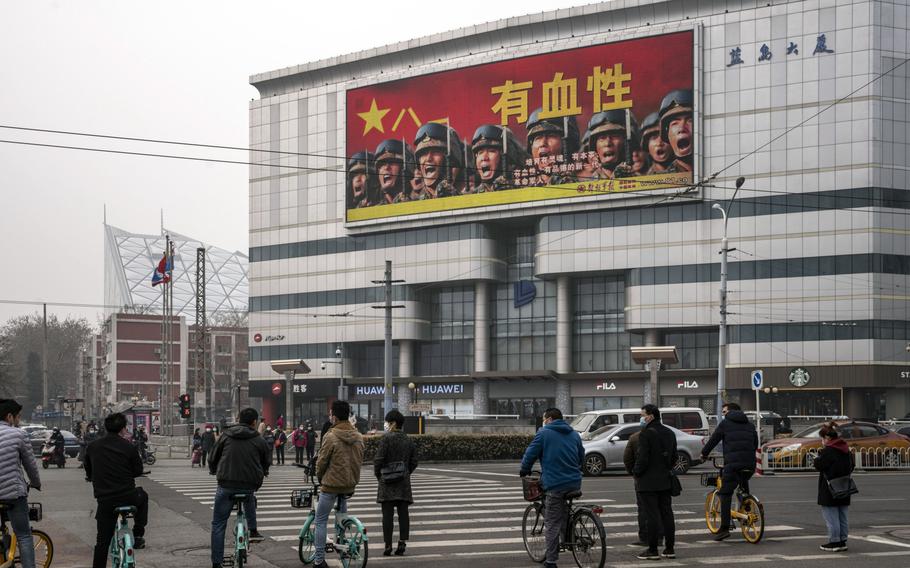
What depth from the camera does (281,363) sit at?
280 feet

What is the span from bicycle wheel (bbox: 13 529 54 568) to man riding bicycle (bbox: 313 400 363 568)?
3.16 meters

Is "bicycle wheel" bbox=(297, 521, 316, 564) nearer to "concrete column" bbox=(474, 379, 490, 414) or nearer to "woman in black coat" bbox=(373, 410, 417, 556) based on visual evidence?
"woman in black coat" bbox=(373, 410, 417, 556)

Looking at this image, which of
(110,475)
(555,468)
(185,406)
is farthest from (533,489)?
(185,406)

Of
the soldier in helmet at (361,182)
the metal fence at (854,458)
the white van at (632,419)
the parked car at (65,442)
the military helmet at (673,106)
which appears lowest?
the parked car at (65,442)

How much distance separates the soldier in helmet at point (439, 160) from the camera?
79.2 metres

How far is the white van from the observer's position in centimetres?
3372

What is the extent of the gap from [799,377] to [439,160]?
30.1m

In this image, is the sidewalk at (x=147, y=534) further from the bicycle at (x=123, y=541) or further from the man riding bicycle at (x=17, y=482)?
the man riding bicycle at (x=17, y=482)

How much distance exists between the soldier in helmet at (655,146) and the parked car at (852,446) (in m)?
38.4

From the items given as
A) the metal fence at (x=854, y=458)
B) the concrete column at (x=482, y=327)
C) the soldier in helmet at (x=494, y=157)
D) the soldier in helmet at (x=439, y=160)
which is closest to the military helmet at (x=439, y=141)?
the soldier in helmet at (x=439, y=160)

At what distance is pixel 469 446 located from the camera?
41.2m

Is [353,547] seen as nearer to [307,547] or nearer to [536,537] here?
[307,547]

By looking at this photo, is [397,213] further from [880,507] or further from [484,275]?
[880,507]

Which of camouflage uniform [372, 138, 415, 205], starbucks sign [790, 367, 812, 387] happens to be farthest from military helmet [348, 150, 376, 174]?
starbucks sign [790, 367, 812, 387]
